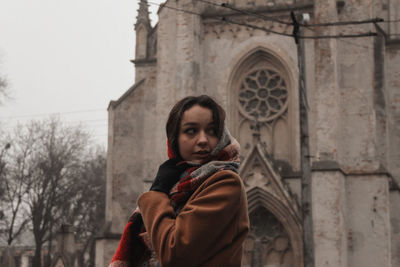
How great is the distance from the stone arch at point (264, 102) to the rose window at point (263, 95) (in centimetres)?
4

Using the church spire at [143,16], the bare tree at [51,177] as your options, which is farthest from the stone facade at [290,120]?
the bare tree at [51,177]

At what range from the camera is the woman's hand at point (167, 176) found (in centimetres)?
250

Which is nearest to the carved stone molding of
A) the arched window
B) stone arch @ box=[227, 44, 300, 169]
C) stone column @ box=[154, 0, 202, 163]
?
stone column @ box=[154, 0, 202, 163]

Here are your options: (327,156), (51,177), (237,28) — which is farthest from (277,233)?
(51,177)

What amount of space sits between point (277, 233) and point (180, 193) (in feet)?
66.6

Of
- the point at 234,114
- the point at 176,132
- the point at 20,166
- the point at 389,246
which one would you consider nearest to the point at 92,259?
the point at 20,166

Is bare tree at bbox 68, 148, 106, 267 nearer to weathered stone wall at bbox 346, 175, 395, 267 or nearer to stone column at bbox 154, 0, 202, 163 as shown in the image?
stone column at bbox 154, 0, 202, 163

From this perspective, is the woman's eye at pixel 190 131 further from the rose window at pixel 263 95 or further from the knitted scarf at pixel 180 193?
the rose window at pixel 263 95

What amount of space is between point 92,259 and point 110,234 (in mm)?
22781

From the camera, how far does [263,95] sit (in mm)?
23516

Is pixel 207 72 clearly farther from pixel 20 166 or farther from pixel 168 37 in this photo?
pixel 20 166

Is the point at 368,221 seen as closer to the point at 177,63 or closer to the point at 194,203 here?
the point at 177,63

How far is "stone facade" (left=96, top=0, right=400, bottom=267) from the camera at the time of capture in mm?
20703

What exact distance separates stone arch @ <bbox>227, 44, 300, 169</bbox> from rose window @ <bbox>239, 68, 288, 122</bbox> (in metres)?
0.04
